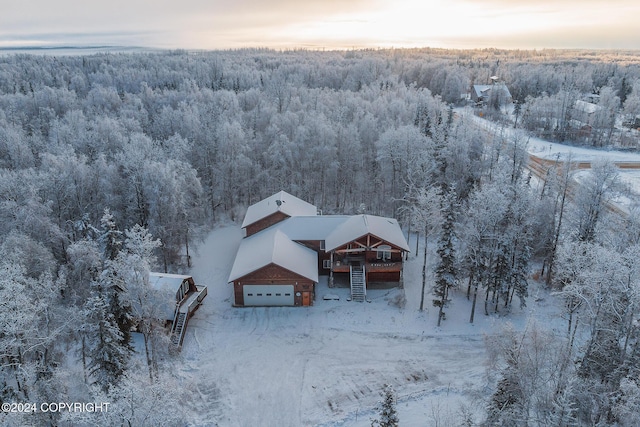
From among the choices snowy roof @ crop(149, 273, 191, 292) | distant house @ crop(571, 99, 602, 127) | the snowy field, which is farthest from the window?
distant house @ crop(571, 99, 602, 127)

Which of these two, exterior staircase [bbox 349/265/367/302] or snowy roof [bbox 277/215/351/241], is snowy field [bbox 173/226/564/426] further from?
snowy roof [bbox 277/215/351/241]

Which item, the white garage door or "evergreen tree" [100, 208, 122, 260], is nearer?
"evergreen tree" [100, 208, 122, 260]

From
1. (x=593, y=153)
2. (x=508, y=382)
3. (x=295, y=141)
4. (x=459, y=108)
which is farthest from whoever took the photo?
(x=459, y=108)

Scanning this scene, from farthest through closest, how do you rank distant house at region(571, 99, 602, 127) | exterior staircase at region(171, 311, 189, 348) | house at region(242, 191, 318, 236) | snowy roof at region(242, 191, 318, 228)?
distant house at region(571, 99, 602, 127) < snowy roof at region(242, 191, 318, 228) < house at region(242, 191, 318, 236) < exterior staircase at region(171, 311, 189, 348)

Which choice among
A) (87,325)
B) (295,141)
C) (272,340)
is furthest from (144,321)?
(295,141)

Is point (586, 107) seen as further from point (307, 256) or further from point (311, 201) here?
point (307, 256)

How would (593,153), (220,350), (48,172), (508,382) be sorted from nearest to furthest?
1. (508,382)
2. (220,350)
3. (48,172)
4. (593,153)

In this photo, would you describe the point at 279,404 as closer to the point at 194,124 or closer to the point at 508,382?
the point at 508,382
